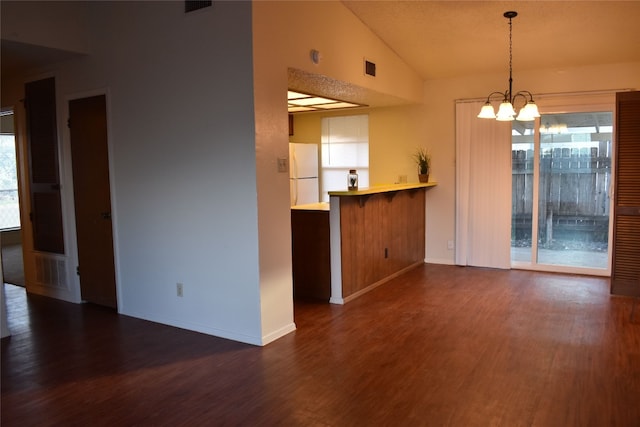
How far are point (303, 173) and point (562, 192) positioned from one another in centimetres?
338

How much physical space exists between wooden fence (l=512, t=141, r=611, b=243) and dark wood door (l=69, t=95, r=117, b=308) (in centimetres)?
468

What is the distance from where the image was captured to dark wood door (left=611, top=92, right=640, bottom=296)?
4586 millimetres

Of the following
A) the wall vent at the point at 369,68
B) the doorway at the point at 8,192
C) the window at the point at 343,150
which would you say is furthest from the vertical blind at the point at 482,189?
the doorway at the point at 8,192

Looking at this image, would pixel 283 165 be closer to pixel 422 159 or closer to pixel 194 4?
pixel 194 4

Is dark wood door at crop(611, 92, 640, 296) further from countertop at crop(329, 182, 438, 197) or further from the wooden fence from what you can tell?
countertop at crop(329, 182, 438, 197)

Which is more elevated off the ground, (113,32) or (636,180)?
(113,32)

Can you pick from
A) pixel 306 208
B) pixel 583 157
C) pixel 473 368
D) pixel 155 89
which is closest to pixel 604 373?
pixel 473 368

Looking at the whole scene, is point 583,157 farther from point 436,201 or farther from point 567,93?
point 436,201

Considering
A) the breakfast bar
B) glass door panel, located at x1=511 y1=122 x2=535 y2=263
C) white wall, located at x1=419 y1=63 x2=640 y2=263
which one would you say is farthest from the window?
glass door panel, located at x1=511 y1=122 x2=535 y2=263

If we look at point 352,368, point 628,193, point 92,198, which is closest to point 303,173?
point 92,198

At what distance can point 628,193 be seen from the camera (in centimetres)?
467

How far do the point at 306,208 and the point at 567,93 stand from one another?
339 cm

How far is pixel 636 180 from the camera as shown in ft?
15.1

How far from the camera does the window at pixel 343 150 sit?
280 inches
